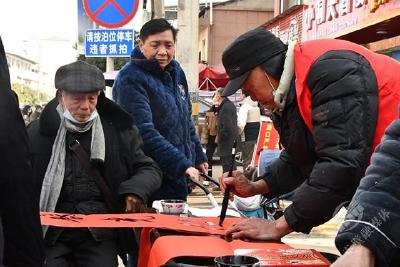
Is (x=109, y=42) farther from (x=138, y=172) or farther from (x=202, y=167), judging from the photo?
(x=138, y=172)

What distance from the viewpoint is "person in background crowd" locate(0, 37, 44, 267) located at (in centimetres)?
180

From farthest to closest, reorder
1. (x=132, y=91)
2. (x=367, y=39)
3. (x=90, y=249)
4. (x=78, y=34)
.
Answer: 1. (x=367, y=39)
2. (x=78, y=34)
3. (x=132, y=91)
4. (x=90, y=249)

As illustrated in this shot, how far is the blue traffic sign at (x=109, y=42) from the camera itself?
10.3 m

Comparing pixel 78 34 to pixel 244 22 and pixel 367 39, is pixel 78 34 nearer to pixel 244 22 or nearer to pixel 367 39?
pixel 367 39

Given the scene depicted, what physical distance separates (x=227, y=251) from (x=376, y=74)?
857 millimetres

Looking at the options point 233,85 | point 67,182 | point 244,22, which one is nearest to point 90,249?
point 67,182

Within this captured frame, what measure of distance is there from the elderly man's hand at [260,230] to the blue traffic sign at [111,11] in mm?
5937

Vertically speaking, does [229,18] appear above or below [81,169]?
above

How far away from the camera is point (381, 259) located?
1540mm

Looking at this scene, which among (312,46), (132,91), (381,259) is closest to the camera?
(381,259)

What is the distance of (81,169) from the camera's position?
3.35 m

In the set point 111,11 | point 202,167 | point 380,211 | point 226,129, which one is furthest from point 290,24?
point 380,211

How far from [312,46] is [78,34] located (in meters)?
9.66

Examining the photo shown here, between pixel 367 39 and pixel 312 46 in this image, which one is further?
pixel 367 39
